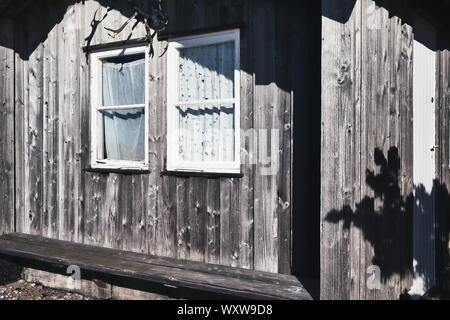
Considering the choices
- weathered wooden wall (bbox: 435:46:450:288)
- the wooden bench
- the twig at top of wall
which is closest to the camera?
the wooden bench

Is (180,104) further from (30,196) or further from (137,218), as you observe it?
(30,196)

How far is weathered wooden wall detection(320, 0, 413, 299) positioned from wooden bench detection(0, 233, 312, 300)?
0.46 m

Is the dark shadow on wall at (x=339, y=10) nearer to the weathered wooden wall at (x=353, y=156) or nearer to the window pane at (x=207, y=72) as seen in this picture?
the weathered wooden wall at (x=353, y=156)

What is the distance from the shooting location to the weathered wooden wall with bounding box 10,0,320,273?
4.57 meters

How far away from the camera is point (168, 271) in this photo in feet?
15.5

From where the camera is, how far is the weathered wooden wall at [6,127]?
6.63 m

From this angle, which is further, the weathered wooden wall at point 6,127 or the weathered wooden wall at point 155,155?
the weathered wooden wall at point 6,127

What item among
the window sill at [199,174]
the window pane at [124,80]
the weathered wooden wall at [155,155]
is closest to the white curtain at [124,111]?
the window pane at [124,80]

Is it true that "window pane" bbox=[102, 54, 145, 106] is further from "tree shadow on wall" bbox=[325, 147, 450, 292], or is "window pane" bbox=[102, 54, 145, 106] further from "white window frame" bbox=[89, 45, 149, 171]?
"tree shadow on wall" bbox=[325, 147, 450, 292]

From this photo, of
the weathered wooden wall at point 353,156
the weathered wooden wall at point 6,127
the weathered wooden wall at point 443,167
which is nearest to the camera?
the weathered wooden wall at point 353,156

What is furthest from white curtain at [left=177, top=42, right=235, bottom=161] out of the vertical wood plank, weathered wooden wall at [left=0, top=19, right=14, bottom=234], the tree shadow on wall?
weathered wooden wall at [left=0, top=19, right=14, bottom=234]

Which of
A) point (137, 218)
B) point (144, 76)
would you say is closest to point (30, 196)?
point (137, 218)

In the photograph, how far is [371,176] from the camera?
4.00 metres

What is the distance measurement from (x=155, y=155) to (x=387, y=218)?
2.66 meters
